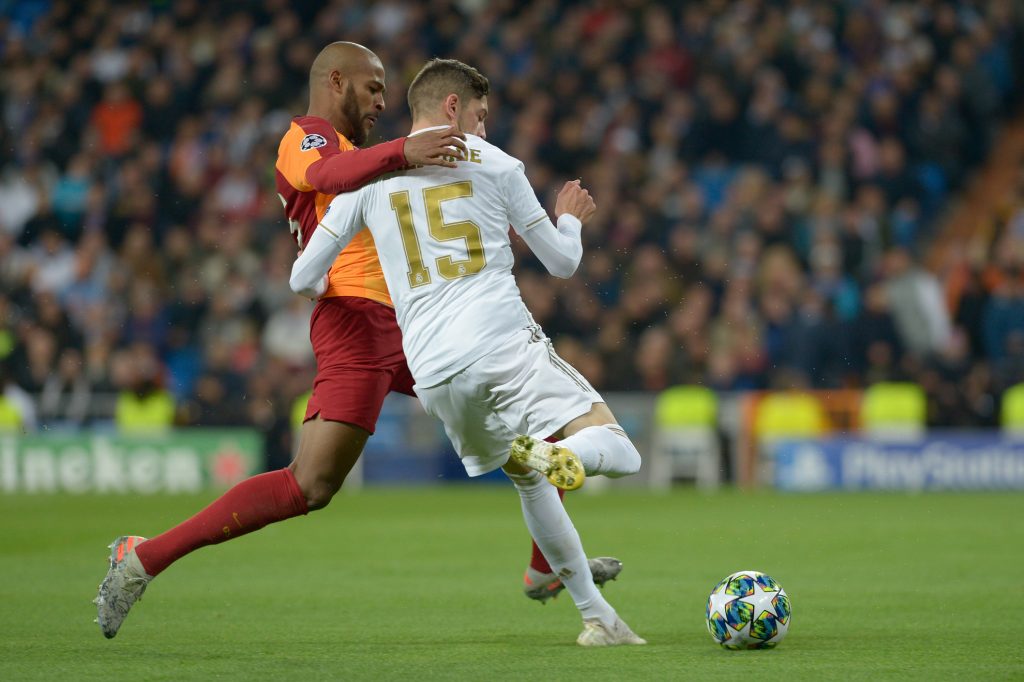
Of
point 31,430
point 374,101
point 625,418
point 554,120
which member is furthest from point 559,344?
point 374,101

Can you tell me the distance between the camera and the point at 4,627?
6.45 m

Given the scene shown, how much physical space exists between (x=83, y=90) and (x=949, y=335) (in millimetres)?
10927

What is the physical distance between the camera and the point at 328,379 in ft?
19.6

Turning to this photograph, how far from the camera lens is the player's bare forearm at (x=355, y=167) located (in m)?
5.53

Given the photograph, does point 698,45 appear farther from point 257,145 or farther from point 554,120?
point 257,145

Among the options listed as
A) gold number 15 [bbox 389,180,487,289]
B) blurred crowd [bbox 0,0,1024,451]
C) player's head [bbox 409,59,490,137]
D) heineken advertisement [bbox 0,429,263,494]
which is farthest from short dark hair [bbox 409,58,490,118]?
heineken advertisement [bbox 0,429,263,494]

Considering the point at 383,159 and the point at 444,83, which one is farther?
the point at 444,83

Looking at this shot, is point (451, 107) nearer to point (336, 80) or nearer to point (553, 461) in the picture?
point (336, 80)

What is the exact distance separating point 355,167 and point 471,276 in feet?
1.89

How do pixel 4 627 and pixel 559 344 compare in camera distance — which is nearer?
pixel 4 627

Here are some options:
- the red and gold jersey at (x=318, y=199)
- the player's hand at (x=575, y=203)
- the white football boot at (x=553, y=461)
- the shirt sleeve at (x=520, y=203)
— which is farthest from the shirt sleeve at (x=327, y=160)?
the white football boot at (x=553, y=461)

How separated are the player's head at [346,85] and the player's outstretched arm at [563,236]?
112 cm

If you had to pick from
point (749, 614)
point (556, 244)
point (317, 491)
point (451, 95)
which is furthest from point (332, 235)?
point (749, 614)

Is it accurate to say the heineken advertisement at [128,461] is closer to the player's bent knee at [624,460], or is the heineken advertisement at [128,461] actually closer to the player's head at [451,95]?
the player's head at [451,95]
